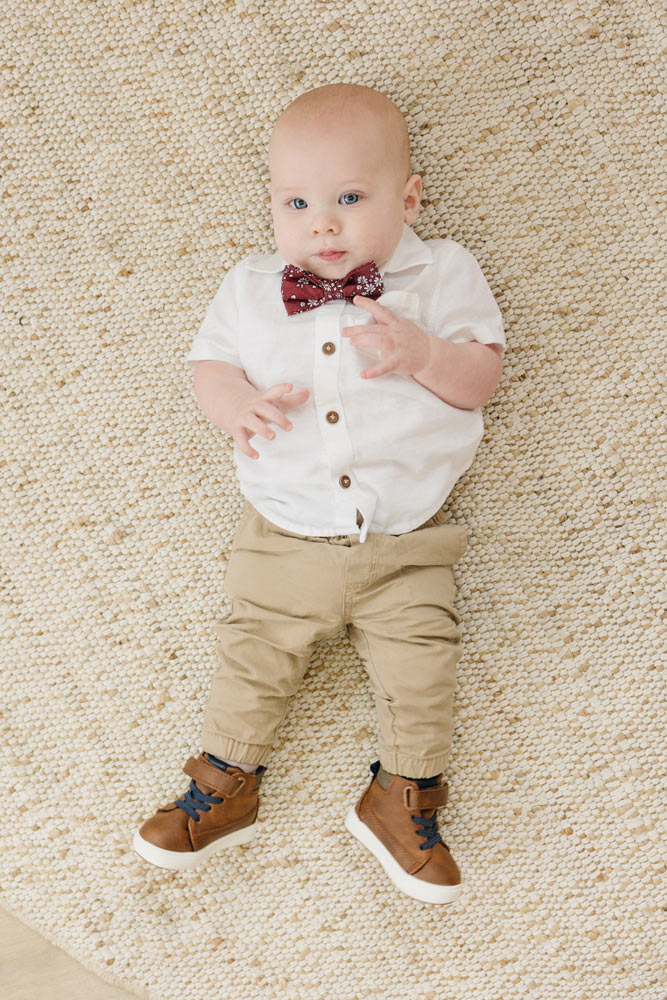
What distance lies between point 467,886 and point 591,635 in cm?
41

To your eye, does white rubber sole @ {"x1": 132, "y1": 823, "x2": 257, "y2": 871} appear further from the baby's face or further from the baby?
the baby's face

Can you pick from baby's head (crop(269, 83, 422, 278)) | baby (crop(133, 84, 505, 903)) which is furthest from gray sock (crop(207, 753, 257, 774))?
baby's head (crop(269, 83, 422, 278))

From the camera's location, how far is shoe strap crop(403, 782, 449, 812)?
1058 mm

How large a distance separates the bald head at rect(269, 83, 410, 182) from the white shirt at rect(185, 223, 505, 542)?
12 centimetres

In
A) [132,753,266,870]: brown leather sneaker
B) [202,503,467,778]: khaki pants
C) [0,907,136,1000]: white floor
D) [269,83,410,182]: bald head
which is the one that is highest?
[269,83,410,182]: bald head

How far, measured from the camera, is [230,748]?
106cm

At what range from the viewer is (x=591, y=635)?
1.15 metres

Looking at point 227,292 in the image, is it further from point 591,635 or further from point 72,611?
point 591,635

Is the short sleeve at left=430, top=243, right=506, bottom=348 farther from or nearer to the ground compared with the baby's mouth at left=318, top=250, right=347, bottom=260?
nearer to the ground

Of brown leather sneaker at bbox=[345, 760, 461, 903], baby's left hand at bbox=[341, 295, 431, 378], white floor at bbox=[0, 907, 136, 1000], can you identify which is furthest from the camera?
white floor at bbox=[0, 907, 136, 1000]

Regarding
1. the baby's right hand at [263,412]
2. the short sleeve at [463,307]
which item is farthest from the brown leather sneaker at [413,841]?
the short sleeve at [463,307]

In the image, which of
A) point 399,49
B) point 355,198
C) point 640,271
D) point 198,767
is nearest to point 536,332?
point 640,271

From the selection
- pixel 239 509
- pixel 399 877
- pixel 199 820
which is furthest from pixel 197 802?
pixel 239 509

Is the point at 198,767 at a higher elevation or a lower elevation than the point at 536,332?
lower
